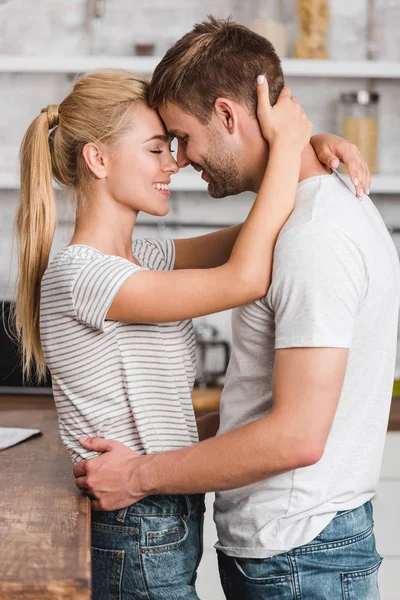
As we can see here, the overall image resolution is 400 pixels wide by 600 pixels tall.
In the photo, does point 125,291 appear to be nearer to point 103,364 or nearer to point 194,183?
point 103,364

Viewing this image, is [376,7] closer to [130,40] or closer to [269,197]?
[130,40]

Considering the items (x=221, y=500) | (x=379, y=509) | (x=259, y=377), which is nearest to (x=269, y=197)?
(x=259, y=377)

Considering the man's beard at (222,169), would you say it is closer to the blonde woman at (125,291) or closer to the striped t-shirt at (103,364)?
the blonde woman at (125,291)

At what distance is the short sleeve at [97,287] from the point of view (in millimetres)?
1319

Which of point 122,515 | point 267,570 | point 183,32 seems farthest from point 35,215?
point 183,32

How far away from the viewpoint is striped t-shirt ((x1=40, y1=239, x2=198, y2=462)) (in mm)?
1341

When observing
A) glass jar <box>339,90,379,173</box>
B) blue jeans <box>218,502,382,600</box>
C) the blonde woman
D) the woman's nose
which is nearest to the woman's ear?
the blonde woman

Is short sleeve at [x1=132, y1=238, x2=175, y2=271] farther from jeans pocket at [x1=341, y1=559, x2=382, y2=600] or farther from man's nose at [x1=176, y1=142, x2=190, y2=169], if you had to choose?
jeans pocket at [x1=341, y1=559, x2=382, y2=600]

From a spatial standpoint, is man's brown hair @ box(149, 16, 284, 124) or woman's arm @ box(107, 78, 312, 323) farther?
man's brown hair @ box(149, 16, 284, 124)

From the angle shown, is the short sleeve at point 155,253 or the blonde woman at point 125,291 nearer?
the blonde woman at point 125,291

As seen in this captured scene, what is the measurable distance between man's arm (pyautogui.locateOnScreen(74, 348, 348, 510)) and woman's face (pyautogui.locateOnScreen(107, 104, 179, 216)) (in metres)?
0.44

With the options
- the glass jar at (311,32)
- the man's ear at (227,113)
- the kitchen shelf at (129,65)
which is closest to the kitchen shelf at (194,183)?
the kitchen shelf at (129,65)

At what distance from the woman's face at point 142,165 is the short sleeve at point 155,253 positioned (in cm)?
20

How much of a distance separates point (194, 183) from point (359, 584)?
187cm
